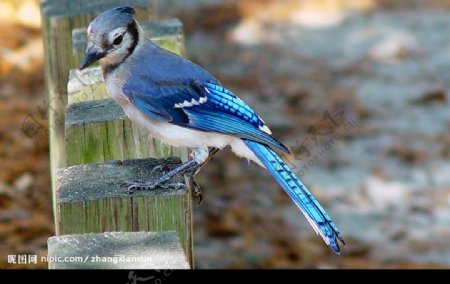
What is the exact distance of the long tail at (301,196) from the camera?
2.85m

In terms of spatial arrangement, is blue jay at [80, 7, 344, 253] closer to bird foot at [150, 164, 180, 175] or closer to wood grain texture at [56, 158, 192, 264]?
bird foot at [150, 164, 180, 175]

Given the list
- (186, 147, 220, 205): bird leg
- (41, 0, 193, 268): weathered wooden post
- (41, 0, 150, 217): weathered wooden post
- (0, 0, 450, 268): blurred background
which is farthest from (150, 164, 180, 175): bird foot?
(0, 0, 450, 268): blurred background

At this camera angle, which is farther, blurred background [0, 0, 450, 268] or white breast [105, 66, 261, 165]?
blurred background [0, 0, 450, 268]

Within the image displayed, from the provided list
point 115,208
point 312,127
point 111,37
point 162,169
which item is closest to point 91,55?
point 111,37

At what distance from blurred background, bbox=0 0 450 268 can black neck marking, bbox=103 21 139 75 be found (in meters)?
1.63

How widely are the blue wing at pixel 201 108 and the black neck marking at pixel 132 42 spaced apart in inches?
3.8

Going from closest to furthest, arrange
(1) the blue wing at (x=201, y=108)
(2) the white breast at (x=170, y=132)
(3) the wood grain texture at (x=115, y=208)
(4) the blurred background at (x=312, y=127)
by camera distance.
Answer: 1. (3) the wood grain texture at (x=115, y=208)
2. (2) the white breast at (x=170, y=132)
3. (1) the blue wing at (x=201, y=108)
4. (4) the blurred background at (x=312, y=127)

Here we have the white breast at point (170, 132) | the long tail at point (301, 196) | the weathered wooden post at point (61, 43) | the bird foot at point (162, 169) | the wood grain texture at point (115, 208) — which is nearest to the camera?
the wood grain texture at point (115, 208)

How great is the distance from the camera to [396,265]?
4918 mm

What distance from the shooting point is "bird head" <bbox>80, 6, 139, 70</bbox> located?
121 inches

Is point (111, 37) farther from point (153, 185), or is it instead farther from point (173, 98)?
point (153, 185)

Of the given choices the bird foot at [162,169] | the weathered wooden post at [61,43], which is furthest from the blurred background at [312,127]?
the bird foot at [162,169]

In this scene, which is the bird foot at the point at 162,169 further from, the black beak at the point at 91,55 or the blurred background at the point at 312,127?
the blurred background at the point at 312,127
